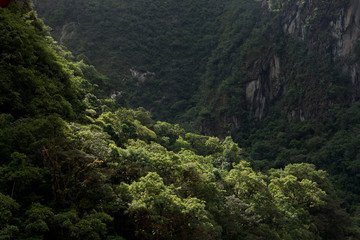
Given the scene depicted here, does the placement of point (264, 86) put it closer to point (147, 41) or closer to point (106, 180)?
point (147, 41)

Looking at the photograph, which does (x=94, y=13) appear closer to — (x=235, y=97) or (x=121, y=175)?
(x=235, y=97)

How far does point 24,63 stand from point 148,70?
80.7m

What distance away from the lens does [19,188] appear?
13.8 m

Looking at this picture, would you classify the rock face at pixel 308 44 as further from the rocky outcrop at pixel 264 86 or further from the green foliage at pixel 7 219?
the green foliage at pixel 7 219

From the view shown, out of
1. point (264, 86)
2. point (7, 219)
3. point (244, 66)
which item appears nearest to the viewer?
point (7, 219)

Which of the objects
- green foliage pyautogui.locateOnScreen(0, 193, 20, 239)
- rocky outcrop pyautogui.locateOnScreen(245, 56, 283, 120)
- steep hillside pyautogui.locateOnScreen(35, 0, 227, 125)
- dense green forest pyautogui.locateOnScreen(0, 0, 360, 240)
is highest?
steep hillside pyautogui.locateOnScreen(35, 0, 227, 125)

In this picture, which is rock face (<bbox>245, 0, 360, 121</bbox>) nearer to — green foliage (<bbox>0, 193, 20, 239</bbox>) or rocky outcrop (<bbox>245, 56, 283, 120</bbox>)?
rocky outcrop (<bbox>245, 56, 283, 120</bbox>)

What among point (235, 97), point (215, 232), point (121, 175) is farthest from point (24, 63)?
point (235, 97)

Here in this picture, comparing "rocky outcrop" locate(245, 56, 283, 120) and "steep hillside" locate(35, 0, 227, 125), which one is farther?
"steep hillside" locate(35, 0, 227, 125)

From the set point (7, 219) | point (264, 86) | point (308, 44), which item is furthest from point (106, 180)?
point (308, 44)

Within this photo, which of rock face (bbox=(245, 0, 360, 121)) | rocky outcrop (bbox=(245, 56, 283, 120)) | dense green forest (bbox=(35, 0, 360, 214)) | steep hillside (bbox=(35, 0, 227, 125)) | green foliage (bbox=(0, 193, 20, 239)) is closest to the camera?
green foliage (bbox=(0, 193, 20, 239))

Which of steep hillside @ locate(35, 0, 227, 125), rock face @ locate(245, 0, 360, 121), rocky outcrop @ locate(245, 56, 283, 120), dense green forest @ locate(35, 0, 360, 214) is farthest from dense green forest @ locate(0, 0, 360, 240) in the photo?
steep hillside @ locate(35, 0, 227, 125)

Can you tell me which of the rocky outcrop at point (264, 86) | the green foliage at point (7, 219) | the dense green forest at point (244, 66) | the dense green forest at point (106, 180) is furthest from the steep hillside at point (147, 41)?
the green foliage at point (7, 219)

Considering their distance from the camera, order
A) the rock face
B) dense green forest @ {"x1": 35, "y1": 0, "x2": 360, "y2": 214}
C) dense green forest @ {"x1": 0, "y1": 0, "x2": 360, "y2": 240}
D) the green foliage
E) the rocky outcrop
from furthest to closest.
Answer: the rocky outcrop, the rock face, dense green forest @ {"x1": 35, "y1": 0, "x2": 360, "y2": 214}, dense green forest @ {"x1": 0, "y1": 0, "x2": 360, "y2": 240}, the green foliage
